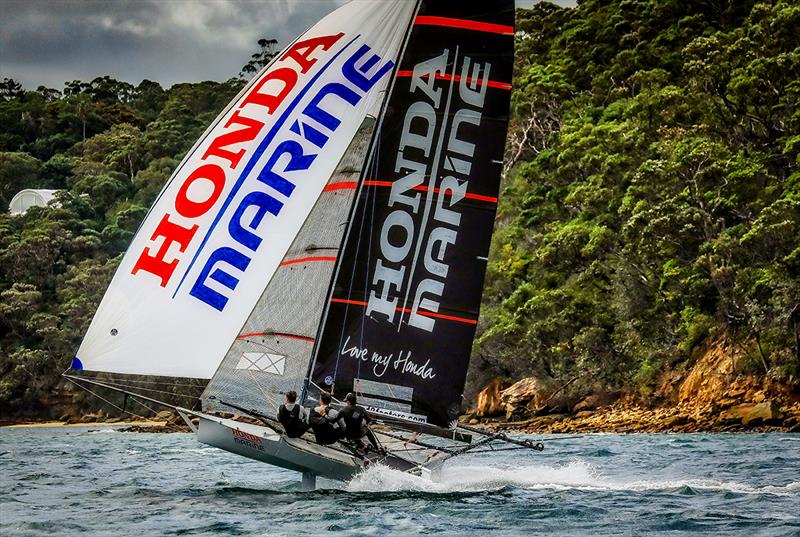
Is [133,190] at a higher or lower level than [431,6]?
higher

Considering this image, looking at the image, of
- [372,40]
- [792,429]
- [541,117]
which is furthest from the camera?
[541,117]

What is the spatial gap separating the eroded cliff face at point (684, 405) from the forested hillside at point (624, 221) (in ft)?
1.91

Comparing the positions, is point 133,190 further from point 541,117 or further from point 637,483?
point 637,483

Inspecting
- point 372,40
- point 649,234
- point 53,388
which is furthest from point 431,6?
point 53,388

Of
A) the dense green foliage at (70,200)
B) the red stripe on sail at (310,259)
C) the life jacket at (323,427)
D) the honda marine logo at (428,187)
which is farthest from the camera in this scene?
the dense green foliage at (70,200)

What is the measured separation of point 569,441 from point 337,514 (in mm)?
16115

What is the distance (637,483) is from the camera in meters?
15.0

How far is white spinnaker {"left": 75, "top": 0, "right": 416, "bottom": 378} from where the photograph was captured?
1310 centimetres

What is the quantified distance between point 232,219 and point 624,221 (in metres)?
27.0

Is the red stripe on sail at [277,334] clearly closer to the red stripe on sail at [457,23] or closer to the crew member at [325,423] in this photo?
the crew member at [325,423]

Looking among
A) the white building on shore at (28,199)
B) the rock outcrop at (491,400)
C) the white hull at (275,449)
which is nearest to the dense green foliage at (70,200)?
the white building on shore at (28,199)

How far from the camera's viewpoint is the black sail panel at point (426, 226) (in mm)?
14125

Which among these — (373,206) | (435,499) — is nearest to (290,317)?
(373,206)

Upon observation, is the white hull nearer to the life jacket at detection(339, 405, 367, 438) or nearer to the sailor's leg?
the sailor's leg
